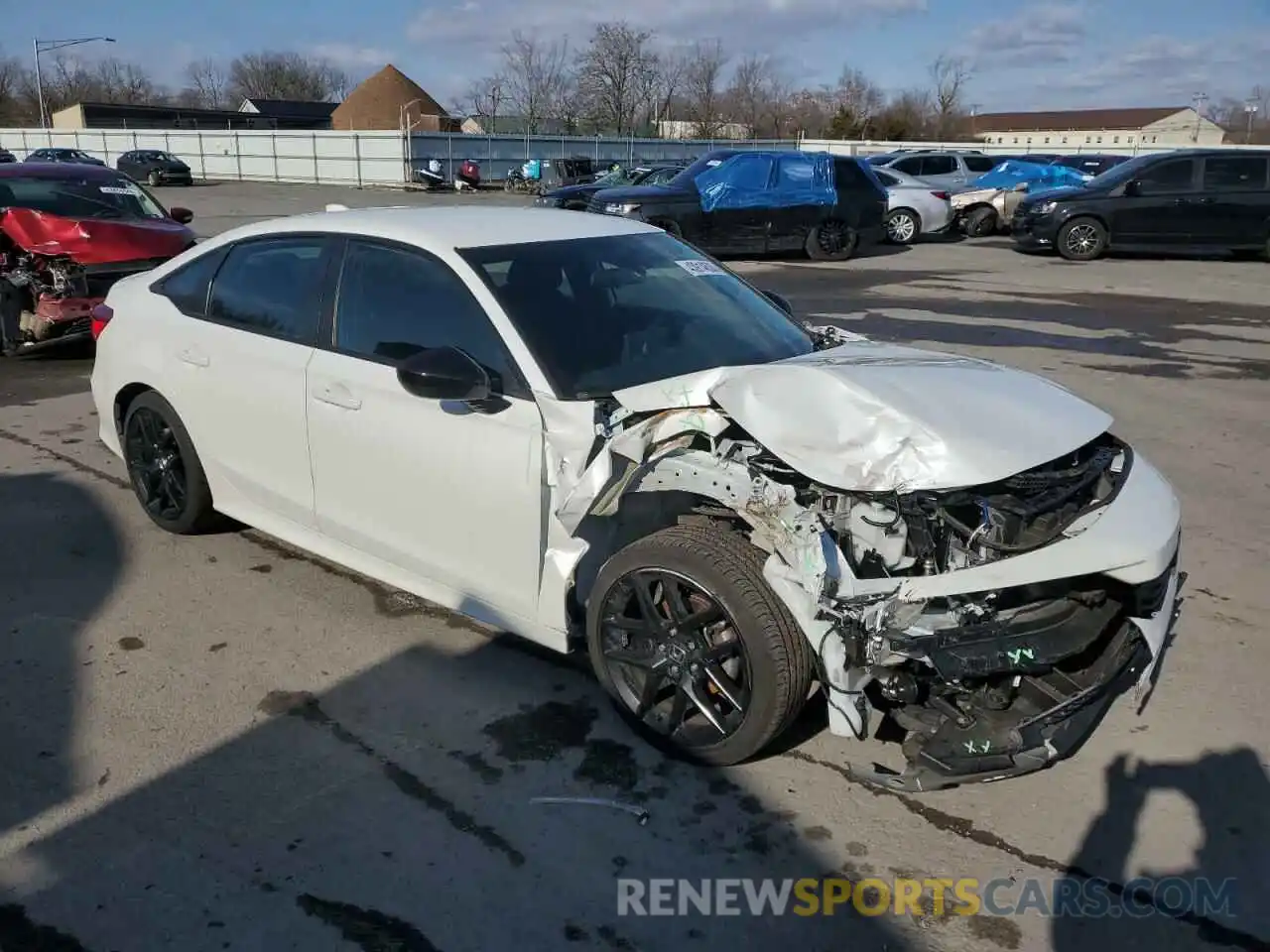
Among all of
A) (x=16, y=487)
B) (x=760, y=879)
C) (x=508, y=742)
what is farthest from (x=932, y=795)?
(x=16, y=487)

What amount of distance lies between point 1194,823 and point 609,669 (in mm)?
1815

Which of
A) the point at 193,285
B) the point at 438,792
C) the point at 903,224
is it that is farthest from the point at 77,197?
the point at 903,224

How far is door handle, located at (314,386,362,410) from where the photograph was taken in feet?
12.8

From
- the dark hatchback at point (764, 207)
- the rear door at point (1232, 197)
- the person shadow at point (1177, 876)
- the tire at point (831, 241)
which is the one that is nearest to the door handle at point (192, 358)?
the person shadow at point (1177, 876)

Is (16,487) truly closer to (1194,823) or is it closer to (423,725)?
(423,725)

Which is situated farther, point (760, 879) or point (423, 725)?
point (423, 725)

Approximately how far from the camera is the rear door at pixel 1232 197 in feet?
55.4

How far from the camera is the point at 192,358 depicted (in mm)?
4645

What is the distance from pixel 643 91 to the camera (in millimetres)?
69000

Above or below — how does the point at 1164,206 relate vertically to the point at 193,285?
above

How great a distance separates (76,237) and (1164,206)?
53.1 ft

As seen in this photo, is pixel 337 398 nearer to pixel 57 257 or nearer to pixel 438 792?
pixel 438 792

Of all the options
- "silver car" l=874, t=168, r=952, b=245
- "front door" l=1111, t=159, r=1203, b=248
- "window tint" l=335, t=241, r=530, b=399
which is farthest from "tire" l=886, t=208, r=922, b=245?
"window tint" l=335, t=241, r=530, b=399

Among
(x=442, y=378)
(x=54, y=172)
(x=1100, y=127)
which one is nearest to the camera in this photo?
(x=442, y=378)
